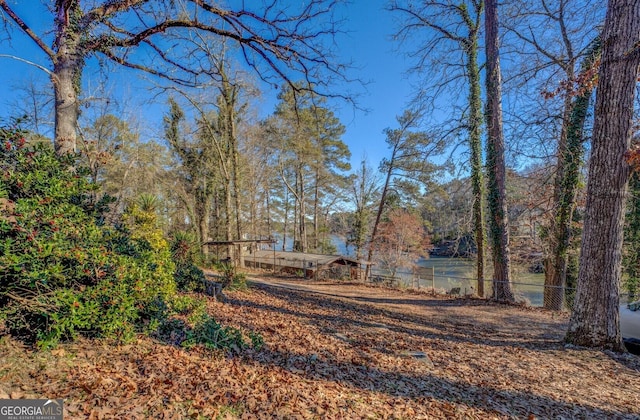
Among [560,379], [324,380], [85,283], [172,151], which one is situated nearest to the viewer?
[85,283]

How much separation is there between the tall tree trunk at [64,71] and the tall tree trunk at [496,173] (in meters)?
9.25

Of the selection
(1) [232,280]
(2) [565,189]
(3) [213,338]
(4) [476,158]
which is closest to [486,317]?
(2) [565,189]

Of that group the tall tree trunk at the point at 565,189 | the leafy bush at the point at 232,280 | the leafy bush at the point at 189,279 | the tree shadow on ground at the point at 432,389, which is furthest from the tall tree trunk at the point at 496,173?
the leafy bush at the point at 189,279

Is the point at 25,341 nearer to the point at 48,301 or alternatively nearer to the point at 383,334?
the point at 48,301

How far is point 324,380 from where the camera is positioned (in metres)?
2.75

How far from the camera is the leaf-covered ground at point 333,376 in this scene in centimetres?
200

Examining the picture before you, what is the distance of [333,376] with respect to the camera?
287 cm

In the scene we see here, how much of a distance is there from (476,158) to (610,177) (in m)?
5.12

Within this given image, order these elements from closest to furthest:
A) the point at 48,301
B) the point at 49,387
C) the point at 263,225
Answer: the point at 49,387
the point at 48,301
the point at 263,225

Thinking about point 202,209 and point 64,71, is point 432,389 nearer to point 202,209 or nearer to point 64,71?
point 64,71

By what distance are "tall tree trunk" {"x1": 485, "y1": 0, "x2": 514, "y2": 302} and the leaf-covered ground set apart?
3.25 m

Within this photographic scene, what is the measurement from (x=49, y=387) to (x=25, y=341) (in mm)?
706

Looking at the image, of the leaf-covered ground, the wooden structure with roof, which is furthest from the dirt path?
the wooden structure with roof

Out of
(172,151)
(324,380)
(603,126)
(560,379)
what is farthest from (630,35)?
(172,151)
